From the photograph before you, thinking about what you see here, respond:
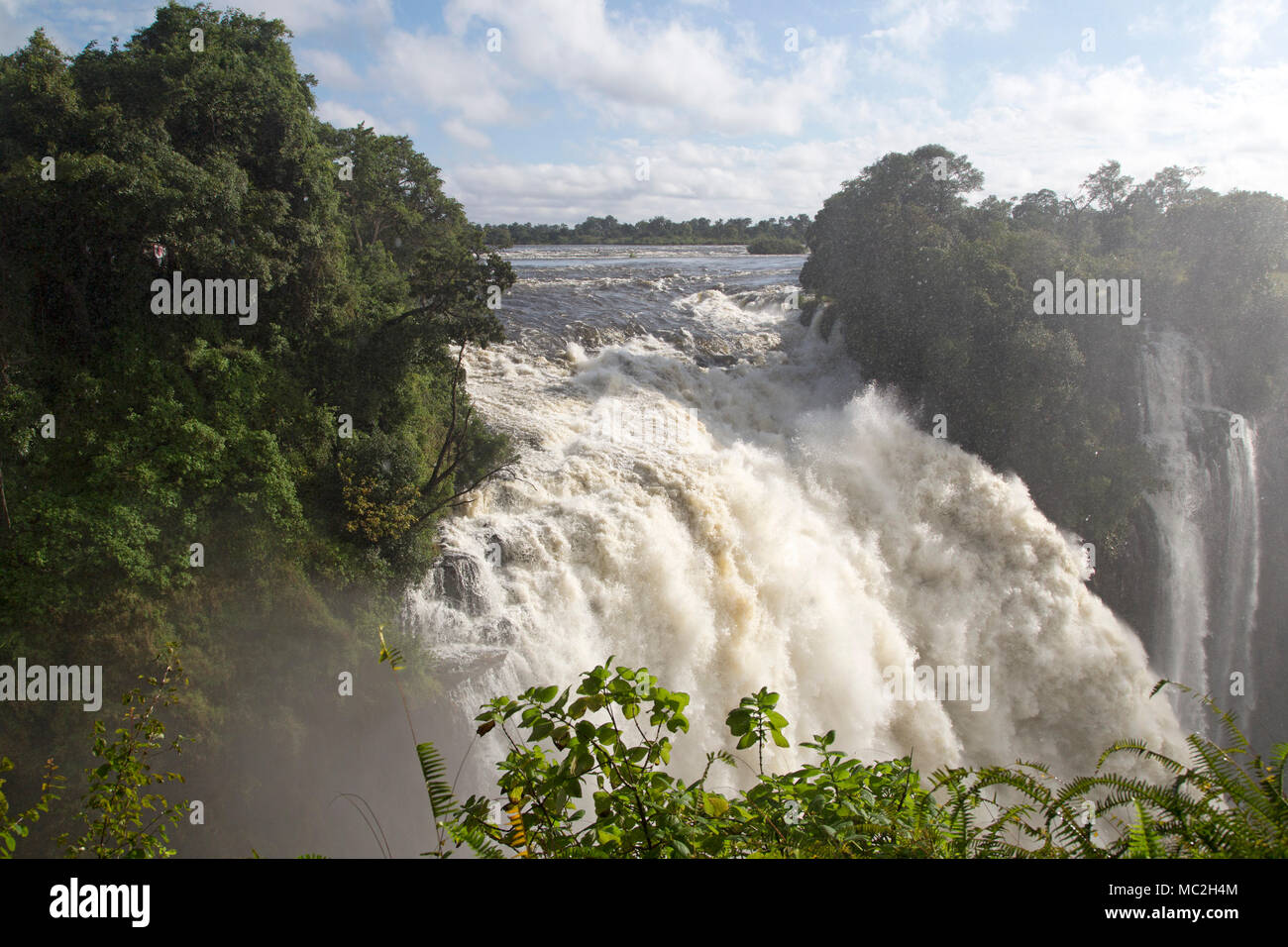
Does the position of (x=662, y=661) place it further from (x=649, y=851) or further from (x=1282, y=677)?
(x=1282, y=677)

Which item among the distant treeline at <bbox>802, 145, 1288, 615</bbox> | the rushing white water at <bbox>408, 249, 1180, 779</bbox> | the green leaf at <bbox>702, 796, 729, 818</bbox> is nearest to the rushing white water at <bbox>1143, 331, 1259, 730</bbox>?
the distant treeline at <bbox>802, 145, 1288, 615</bbox>

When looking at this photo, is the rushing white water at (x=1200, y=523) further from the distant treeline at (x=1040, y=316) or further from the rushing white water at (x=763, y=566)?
the rushing white water at (x=763, y=566)

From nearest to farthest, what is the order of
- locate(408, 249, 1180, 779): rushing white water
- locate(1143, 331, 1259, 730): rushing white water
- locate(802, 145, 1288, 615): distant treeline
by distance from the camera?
locate(408, 249, 1180, 779): rushing white water, locate(802, 145, 1288, 615): distant treeline, locate(1143, 331, 1259, 730): rushing white water

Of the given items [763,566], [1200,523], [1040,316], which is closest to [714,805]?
[763,566]

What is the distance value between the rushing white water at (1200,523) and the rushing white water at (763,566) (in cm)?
356

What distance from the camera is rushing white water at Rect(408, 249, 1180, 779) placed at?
12.2 m

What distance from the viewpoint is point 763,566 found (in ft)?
46.7

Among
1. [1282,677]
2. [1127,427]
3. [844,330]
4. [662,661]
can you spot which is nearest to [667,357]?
[844,330]

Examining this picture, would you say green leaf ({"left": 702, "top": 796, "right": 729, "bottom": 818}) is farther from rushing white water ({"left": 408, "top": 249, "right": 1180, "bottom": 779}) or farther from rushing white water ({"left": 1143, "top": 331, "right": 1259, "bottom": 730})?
rushing white water ({"left": 1143, "top": 331, "right": 1259, "bottom": 730})

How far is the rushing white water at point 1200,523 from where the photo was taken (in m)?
20.2

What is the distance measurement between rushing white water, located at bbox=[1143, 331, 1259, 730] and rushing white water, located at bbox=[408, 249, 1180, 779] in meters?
3.56

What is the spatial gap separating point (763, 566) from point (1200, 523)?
14.2 metres

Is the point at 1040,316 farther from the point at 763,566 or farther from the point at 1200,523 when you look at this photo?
the point at 763,566

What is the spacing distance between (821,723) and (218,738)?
30.9 ft
